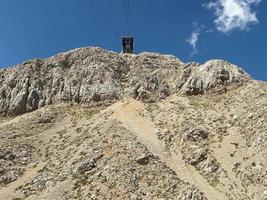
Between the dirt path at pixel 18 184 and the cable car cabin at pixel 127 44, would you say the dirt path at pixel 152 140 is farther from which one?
the cable car cabin at pixel 127 44

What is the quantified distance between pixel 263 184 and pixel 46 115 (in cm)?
3142

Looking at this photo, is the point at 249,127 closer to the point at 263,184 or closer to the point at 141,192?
the point at 263,184

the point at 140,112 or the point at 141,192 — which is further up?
the point at 140,112

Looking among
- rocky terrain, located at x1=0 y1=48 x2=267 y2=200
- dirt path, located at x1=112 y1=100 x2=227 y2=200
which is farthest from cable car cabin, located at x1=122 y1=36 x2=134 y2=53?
dirt path, located at x1=112 y1=100 x2=227 y2=200

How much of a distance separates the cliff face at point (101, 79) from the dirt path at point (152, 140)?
17.7 feet

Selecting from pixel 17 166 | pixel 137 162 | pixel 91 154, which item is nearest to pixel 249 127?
pixel 137 162

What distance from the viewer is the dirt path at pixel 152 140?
48.4 m

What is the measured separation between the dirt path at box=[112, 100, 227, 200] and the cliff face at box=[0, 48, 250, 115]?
5393mm

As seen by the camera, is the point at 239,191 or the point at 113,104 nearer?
the point at 239,191

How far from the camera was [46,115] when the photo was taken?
67.4 metres

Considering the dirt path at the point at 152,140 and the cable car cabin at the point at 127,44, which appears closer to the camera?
the dirt path at the point at 152,140

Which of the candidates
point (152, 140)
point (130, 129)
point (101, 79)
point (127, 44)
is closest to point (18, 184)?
point (130, 129)

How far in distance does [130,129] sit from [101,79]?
64.0 feet

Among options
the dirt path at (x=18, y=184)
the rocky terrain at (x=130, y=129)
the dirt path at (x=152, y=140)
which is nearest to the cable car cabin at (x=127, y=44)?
the rocky terrain at (x=130, y=129)
